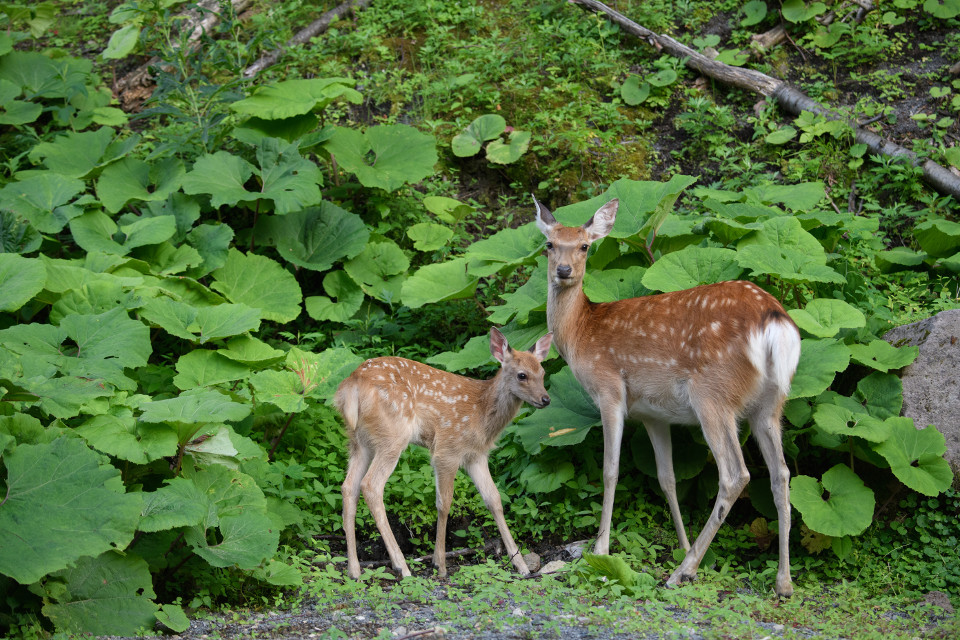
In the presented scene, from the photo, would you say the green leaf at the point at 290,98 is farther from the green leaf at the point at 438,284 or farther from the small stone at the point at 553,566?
the small stone at the point at 553,566

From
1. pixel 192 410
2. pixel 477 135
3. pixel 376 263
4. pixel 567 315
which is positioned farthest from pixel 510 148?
pixel 192 410

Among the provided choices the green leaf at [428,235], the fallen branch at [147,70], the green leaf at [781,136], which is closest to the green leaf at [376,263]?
the green leaf at [428,235]

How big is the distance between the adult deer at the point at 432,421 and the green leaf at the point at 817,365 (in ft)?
5.05

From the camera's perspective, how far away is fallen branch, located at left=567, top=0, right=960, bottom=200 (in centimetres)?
841

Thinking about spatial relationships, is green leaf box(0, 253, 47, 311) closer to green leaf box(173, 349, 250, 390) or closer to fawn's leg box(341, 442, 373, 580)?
green leaf box(173, 349, 250, 390)

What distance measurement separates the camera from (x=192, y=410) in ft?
15.2

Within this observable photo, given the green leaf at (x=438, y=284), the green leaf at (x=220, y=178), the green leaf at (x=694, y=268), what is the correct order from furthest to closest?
1. the green leaf at (x=220, y=178)
2. the green leaf at (x=438, y=284)
3. the green leaf at (x=694, y=268)

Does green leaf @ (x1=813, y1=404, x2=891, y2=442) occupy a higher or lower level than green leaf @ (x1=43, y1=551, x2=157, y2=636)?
lower

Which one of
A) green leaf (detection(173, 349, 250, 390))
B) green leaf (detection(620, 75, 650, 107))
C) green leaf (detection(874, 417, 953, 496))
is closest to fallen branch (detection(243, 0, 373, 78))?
green leaf (detection(620, 75, 650, 107))

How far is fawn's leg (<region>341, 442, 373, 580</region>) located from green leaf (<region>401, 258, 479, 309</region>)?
68.8 inches

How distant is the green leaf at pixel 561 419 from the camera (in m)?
5.98

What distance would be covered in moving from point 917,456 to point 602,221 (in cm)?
241

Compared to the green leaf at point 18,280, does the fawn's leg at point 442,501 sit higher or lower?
lower

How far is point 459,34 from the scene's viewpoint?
10.9 m
